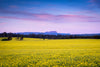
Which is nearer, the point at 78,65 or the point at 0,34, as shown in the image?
the point at 78,65

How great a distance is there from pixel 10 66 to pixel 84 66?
713 cm

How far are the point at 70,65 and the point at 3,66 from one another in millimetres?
6544

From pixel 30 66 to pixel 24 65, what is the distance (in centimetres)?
74

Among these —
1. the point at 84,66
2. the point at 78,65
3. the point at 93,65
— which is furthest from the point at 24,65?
the point at 93,65

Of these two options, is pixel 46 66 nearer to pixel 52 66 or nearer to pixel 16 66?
pixel 52 66

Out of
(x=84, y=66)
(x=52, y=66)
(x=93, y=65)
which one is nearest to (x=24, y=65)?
(x=52, y=66)

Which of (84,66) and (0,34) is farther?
(0,34)

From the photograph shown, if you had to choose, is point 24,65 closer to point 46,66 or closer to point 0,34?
point 46,66

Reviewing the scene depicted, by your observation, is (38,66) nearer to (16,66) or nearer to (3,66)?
(16,66)

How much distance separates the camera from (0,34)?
10862 centimetres

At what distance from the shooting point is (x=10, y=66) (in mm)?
8156

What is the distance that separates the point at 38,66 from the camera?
26.6ft

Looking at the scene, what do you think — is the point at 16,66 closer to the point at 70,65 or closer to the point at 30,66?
the point at 30,66

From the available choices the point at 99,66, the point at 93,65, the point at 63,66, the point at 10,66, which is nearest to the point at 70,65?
the point at 63,66
